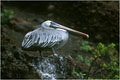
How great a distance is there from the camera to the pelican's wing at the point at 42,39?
4020 millimetres

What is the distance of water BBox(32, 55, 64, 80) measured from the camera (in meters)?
4.43

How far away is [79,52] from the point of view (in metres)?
6.63

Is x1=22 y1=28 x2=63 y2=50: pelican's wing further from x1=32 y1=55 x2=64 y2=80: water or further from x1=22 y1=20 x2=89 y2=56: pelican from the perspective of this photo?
x1=32 y1=55 x2=64 y2=80: water

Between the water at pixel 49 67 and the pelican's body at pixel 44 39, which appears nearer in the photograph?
the pelican's body at pixel 44 39

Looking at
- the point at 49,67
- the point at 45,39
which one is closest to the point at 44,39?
the point at 45,39

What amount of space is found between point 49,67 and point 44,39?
0.71 metres

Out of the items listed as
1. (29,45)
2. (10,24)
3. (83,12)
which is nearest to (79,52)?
(83,12)

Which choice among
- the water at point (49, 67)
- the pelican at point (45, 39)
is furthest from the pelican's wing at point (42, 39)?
the water at point (49, 67)

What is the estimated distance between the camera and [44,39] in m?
4.07

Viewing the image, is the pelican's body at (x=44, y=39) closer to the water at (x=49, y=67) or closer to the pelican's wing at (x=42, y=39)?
the pelican's wing at (x=42, y=39)

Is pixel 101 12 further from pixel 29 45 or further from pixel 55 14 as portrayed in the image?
pixel 29 45

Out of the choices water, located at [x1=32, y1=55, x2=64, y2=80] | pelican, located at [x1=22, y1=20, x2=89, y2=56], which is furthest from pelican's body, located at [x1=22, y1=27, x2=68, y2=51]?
water, located at [x1=32, y1=55, x2=64, y2=80]

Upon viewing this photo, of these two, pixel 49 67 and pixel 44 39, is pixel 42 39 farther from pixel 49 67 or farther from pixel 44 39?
pixel 49 67

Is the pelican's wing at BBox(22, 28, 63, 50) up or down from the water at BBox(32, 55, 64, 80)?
up
